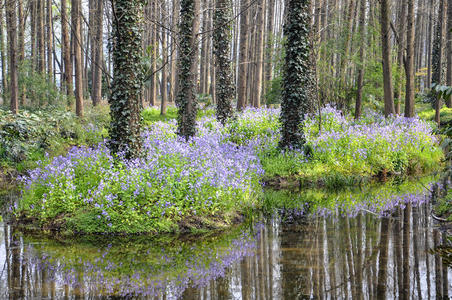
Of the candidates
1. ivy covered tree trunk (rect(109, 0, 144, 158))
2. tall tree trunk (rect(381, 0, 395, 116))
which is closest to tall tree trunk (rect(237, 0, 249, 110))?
tall tree trunk (rect(381, 0, 395, 116))

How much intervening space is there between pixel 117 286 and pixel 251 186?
455 cm

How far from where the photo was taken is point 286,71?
37.9 ft

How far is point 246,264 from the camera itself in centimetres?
Answer: 529

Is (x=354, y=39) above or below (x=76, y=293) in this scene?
above

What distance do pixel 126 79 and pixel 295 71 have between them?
5291 mm

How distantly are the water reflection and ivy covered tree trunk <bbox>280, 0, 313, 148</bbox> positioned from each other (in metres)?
4.85

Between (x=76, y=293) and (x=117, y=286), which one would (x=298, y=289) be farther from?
(x=76, y=293)

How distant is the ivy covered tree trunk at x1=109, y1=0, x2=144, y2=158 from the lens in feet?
25.3

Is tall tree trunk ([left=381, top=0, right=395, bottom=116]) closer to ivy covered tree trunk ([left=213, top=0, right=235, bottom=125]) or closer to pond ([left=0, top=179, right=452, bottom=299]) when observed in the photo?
ivy covered tree trunk ([left=213, top=0, right=235, bottom=125])

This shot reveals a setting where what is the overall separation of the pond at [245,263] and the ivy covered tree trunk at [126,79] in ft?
7.22

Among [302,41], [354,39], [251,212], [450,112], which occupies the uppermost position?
[354,39]

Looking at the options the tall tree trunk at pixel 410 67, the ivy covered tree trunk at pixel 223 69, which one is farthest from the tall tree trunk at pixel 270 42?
the tall tree trunk at pixel 410 67

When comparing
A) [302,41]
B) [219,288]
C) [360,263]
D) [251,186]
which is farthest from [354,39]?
[219,288]

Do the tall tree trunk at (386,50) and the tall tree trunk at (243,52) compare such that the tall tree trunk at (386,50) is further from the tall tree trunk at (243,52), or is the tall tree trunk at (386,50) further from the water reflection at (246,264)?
the water reflection at (246,264)
